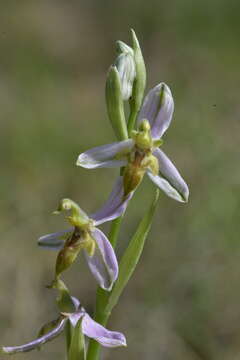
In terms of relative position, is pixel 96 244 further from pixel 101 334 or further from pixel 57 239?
pixel 101 334

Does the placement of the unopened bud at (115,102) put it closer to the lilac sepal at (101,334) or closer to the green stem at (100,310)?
the green stem at (100,310)

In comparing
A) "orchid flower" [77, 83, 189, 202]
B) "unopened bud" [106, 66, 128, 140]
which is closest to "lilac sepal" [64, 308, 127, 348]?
"orchid flower" [77, 83, 189, 202]

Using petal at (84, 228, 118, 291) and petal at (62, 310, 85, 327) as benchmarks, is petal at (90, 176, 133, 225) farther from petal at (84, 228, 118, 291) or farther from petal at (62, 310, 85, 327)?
petal at (62, 310, 85, 327)

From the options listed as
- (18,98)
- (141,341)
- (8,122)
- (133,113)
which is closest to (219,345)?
(141,341)

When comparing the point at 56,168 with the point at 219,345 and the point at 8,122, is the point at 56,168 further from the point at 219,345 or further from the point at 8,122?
the point at 219,345

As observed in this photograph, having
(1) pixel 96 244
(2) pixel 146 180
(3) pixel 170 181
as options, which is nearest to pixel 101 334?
(1) pixel 96 244

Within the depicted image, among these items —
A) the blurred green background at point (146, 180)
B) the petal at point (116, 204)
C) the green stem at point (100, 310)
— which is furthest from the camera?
the blurred green background at point (146, 180)

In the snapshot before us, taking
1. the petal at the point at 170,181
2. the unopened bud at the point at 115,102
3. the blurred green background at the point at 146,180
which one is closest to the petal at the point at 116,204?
the petal at the point at 170,181
